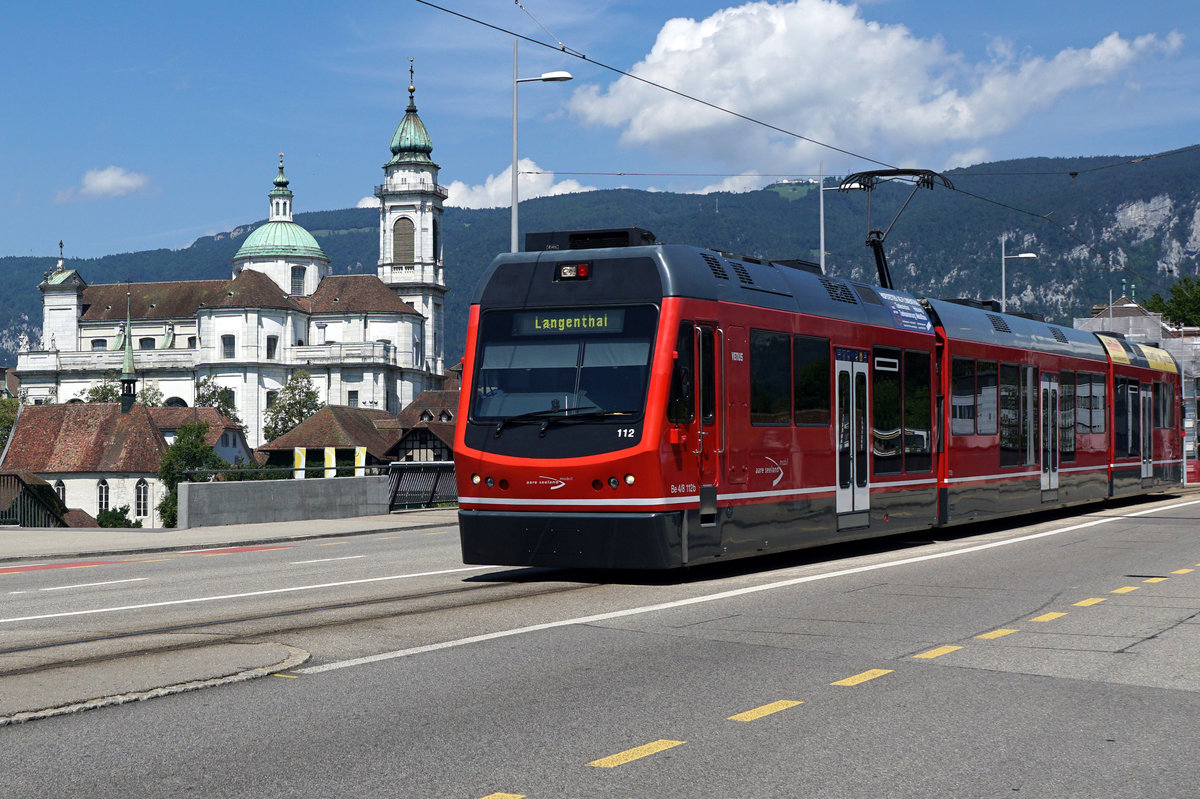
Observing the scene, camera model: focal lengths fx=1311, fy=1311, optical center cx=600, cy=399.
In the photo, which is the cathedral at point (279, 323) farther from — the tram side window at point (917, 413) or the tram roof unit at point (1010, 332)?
the tram side window at point (917, 413)

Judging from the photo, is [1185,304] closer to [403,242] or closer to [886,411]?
[403,242]

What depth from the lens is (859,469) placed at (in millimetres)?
16328

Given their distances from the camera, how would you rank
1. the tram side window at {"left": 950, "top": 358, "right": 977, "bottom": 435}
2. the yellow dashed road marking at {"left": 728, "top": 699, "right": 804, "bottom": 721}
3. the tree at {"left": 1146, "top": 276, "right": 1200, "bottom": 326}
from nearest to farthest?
the yellow dashed road marking at {"left": 728, "top": 699, "right": 804, "bottom": 721}
the tram side window at {"left": 950, "top": 358, "right": 977, "bottom": 435}
the tree at {"left": 1146, "top": 276, "right": 1200, "bottom": 326}

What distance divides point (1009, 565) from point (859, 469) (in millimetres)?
2168

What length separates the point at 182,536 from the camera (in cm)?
2455

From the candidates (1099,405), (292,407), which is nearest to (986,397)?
(1099,405)

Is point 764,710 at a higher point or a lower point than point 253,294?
lower

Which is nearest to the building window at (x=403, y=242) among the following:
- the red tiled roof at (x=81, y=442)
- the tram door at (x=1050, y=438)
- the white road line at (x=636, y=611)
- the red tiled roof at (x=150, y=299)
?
the red tiled roof at (x=150, y=299)

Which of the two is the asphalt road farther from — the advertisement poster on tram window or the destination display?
the advertisement poster on tram window

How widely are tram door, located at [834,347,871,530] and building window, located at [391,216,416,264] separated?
14327cm

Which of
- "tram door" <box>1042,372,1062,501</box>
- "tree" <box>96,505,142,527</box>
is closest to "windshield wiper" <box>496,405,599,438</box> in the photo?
"tram door" <box>1042,372,1062,501</box>

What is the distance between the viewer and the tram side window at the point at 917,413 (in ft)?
58.1

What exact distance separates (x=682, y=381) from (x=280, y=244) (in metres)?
155

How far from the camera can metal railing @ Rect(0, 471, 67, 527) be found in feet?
101
